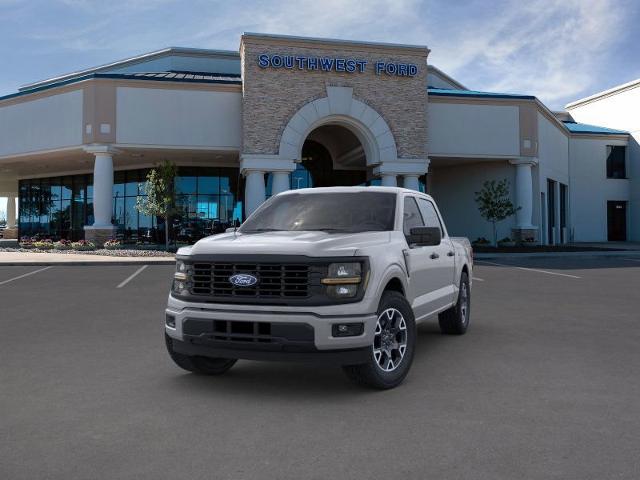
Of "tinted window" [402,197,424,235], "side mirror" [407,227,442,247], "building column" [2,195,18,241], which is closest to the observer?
"side mirror" [407,227,442,247]

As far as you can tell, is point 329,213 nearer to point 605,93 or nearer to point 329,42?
point 329,42

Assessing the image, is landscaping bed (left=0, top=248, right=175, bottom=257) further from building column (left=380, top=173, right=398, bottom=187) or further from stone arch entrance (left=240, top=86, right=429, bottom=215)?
building column (left=380, top=173, right=398, bottom=187)

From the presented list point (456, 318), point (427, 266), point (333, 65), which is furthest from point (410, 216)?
point (333, 65)

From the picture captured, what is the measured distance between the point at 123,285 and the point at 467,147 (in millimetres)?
21540

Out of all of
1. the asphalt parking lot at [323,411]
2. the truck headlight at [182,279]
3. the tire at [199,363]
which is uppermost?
the truck headlight at [182,279]

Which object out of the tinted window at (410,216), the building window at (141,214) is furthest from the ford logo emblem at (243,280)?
the building window at (141,214)

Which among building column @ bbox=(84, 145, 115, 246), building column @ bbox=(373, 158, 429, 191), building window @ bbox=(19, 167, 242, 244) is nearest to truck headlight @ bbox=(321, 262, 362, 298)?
building column @ bbox=(373, 158, 429, 191)

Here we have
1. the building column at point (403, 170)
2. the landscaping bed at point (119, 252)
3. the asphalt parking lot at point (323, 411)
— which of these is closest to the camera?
the asphalt parking lot at point (323, 411)

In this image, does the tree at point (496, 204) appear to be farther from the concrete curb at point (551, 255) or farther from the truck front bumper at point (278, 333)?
the truck front bumper at point (278, 333)

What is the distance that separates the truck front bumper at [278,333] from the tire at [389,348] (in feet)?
0.72

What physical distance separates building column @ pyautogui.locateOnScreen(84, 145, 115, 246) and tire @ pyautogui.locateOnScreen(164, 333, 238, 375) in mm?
24680

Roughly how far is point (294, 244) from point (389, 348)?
1.32 meters

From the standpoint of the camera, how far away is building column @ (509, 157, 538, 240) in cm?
3194

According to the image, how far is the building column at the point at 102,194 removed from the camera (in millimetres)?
28547
